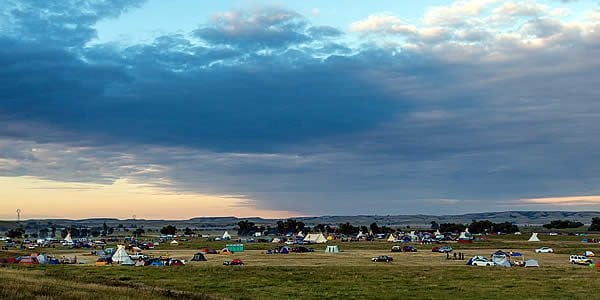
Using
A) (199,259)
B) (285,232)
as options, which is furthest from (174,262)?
(285,232)

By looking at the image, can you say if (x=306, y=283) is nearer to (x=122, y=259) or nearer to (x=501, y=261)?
(x=501, y=261)

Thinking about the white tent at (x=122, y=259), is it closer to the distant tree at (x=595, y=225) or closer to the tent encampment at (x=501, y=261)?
the tent encampment at (x=501, y=261)

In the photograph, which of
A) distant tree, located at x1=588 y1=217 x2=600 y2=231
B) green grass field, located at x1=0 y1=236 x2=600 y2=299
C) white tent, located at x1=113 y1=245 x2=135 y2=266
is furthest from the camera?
distant tree, located at x1=588 y1=217 x2=600 y2=231

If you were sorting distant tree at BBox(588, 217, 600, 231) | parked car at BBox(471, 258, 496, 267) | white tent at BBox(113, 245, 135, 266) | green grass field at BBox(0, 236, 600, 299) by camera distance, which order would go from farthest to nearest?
distant tree at BBox(588, 217, 600, 231) < white tent at BBox(113, 245, 135, 266) < parked car at BBox(471, 258, 496, 267) < green grass field at BBox(0, 236, 600, 299)

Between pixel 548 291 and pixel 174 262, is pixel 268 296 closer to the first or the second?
pixel 548 291

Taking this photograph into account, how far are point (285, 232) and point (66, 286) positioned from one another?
167880 millimetres

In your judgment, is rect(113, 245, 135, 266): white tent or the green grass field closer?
the green grass field

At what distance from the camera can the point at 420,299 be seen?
108 feet

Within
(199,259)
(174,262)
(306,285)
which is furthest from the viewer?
(199,259)

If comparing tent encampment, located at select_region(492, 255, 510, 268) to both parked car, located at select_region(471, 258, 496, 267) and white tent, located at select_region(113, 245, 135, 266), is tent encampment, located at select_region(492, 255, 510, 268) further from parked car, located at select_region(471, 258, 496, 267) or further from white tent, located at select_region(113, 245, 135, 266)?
white tent, located at select_region(113, 245, 135, 266)

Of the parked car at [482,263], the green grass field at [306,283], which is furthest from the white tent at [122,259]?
the parked car at [482,263]

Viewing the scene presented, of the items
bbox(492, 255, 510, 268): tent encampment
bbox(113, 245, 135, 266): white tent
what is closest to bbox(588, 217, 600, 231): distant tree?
bbox(492, 255, 510, 268): tent encampment

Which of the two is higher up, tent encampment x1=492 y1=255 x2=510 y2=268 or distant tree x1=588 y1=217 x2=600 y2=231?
distant tree x1=588 y1=217 x2=600 y2=231

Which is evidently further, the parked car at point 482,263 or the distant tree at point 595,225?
the distant tree at point 595,225
